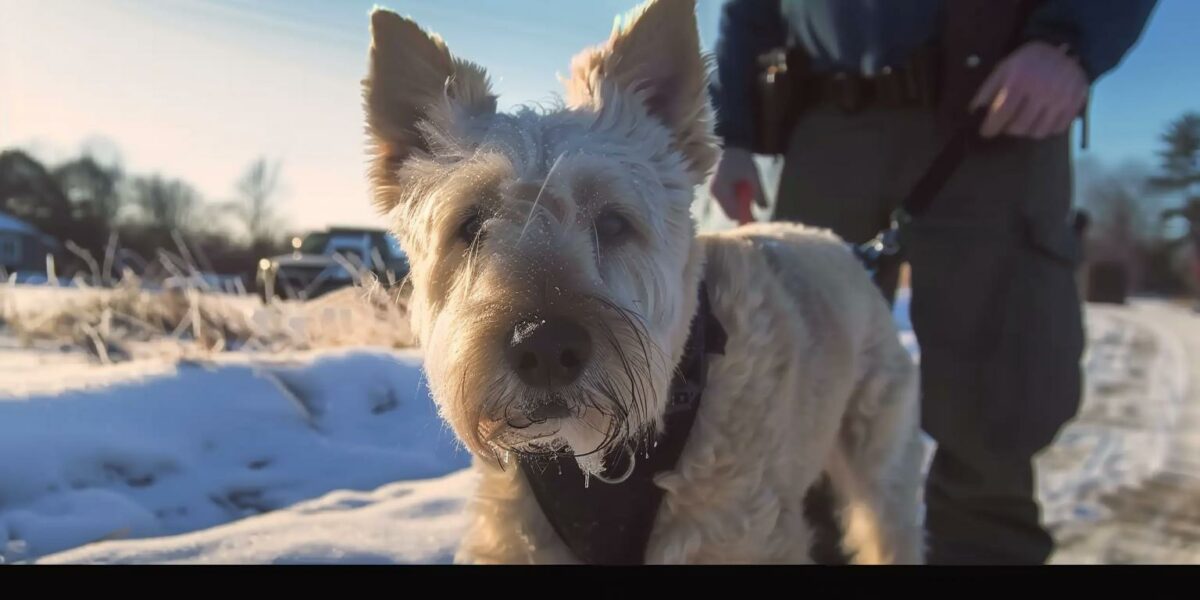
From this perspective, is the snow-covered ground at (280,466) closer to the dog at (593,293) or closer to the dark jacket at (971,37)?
the dog at (593,293)

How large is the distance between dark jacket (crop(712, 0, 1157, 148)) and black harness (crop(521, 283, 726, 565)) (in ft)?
2.59

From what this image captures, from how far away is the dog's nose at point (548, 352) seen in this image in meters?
1.27

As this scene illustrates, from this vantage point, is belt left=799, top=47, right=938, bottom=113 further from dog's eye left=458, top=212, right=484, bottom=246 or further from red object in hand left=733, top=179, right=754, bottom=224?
dog's eye left=458, top=212, right=484, bottom=246

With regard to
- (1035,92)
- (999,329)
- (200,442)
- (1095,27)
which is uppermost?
(1095,27)

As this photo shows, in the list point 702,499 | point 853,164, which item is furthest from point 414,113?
point 853,164

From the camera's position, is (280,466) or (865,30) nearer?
(865,30)

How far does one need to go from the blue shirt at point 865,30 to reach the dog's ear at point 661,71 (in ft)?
2.83

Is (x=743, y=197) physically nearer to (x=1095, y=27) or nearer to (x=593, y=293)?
(x=1095, y=27)

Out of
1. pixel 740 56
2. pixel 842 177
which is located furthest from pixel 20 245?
pixel 842 177

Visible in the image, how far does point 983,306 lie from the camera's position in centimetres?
221

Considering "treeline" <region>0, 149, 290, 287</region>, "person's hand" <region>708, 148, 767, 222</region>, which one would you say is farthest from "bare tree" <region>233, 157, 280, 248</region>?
"person's hand" <region>708, 148, 767, 222</region>

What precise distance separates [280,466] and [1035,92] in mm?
2726

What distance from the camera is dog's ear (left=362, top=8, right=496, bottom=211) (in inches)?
62.1
